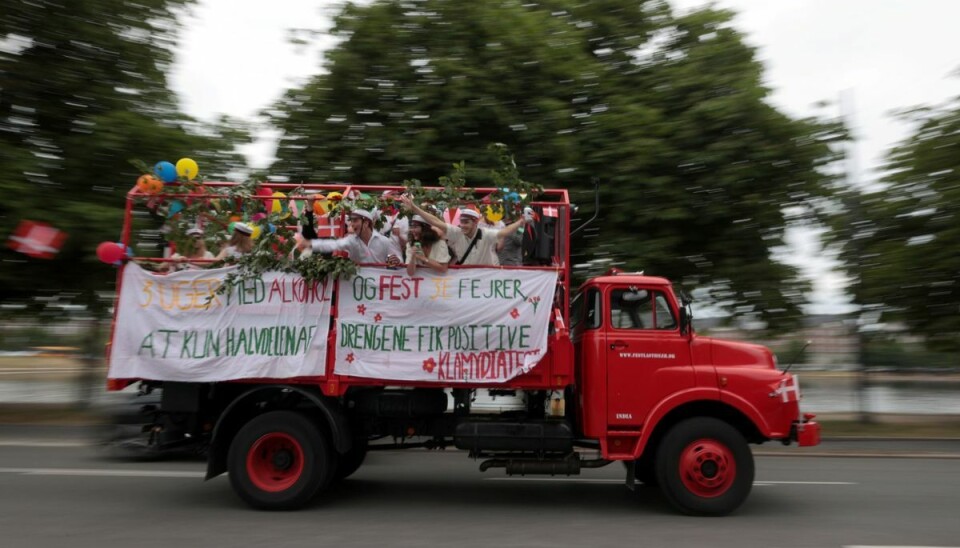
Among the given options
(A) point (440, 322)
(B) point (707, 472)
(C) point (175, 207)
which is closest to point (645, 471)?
(B) point (707, 472)

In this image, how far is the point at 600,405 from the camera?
25.3 ft

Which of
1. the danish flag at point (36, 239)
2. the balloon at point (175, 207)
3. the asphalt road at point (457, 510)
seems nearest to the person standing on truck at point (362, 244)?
the balloon at point (175, 207)

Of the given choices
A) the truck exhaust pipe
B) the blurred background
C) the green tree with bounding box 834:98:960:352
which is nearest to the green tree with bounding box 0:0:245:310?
the blurred background

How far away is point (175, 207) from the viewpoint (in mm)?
8070

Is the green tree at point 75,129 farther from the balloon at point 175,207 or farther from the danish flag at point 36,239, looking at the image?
the balloon at point 175,207

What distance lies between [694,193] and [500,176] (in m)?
7.54

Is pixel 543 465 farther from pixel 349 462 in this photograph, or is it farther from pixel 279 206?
pixel 279 206

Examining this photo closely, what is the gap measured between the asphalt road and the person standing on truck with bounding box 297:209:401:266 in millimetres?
2390

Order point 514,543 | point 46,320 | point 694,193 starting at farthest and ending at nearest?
point 46,320 → point 694,193 → point 514,543

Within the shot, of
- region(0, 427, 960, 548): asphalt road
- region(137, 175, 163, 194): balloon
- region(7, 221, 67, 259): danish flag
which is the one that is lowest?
region(0, 427, 960, 548): asphalt road

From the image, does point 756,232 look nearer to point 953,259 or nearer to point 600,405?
point 953,259

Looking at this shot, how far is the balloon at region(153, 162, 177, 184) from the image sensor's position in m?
7.98

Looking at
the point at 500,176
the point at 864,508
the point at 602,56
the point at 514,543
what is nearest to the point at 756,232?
the point at 602,56

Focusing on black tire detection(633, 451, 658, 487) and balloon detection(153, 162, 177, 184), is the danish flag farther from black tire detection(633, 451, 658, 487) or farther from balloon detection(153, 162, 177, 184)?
black tire detection(633, 451, 658, 487)
